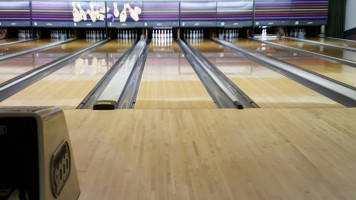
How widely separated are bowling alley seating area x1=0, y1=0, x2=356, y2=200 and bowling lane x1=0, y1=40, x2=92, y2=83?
0.02 m

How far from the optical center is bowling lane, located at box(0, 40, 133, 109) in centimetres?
291

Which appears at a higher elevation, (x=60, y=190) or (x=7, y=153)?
(x=7, y=153)

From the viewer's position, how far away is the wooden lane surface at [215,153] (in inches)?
57.9

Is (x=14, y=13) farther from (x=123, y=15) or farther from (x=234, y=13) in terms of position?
(x=234, y=13)

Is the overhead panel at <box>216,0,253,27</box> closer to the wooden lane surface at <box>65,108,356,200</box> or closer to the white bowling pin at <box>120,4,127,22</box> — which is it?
the white bowling pin at <box>120,4,127,22</box>

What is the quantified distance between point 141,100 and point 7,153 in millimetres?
1938

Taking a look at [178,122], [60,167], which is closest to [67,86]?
[178,122]

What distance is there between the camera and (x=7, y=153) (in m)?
1.08

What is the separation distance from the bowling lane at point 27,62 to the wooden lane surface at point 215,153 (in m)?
1.80

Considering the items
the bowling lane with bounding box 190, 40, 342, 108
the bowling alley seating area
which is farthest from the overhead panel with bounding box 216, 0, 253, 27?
the bowling lane with bounding box 190, 40, 342, 108

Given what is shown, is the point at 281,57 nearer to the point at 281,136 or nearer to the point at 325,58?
the point at 325,58

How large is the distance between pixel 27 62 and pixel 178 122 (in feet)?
9.94

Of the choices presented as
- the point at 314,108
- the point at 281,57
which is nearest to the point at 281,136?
the point at 314,108

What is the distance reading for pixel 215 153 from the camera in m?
1.85
